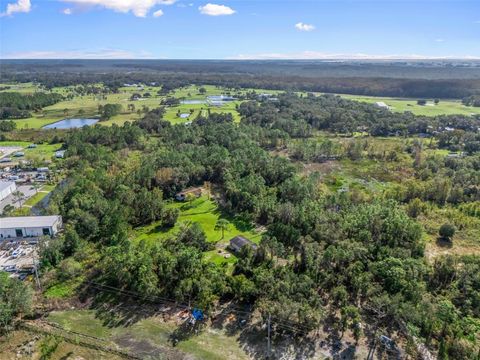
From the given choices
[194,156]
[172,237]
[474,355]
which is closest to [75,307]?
[172,237]

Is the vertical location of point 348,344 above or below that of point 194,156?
below

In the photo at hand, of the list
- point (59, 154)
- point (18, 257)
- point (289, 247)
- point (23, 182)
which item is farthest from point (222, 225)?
point (59, 154)

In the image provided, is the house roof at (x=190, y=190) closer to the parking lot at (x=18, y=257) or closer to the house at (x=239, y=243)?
the house at (x=239, y=243)

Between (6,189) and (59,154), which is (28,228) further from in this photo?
(59,154)

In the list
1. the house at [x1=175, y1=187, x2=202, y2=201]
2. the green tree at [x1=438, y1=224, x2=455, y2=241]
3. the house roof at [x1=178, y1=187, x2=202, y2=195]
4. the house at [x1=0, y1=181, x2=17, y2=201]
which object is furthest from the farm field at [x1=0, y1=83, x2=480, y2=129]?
the green tree at [x1=438, y1=224, x2=455, y2=241]

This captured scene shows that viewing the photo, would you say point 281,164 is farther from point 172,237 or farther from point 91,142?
point 91,142

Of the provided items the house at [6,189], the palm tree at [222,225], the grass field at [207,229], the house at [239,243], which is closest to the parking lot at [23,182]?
the house at [6,189]
